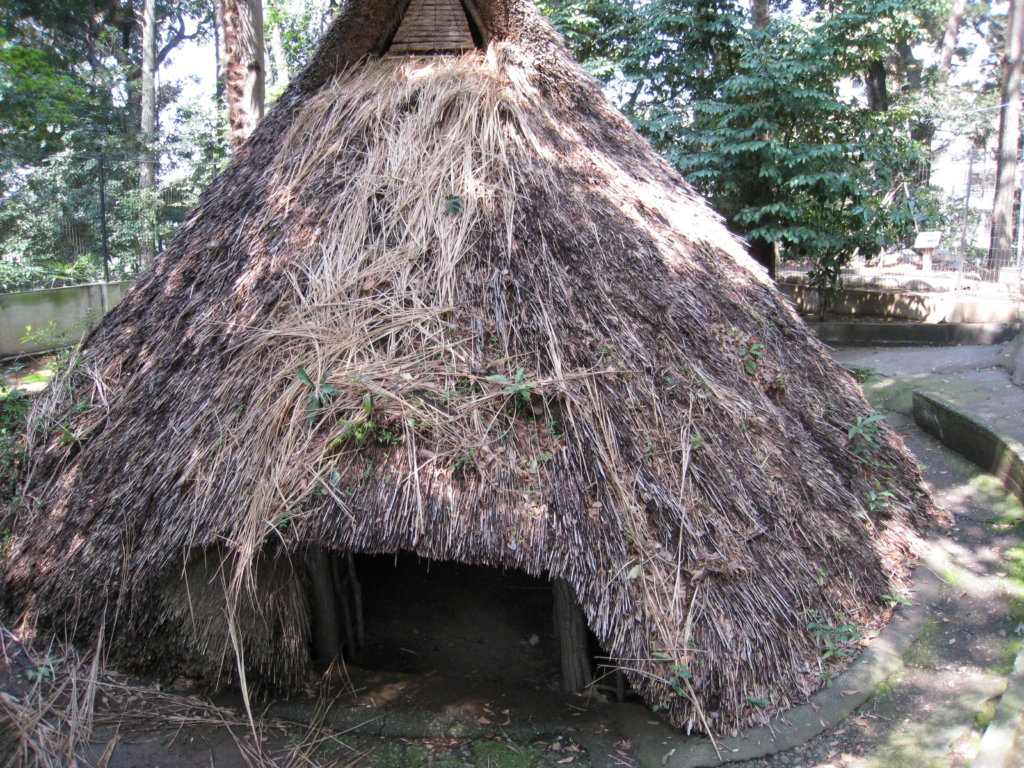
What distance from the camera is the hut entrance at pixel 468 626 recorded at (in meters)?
4.18

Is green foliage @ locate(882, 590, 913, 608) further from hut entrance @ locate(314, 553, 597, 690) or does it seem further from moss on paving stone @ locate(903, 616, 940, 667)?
hut entrance @ locate(314, 553, 597, 690)

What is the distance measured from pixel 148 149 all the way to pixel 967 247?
1636cm

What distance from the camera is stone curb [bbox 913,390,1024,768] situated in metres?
3.15

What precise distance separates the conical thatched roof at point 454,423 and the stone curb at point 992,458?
0.80m

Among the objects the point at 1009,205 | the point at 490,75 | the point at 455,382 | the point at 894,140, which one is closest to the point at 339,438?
the point at 455,382

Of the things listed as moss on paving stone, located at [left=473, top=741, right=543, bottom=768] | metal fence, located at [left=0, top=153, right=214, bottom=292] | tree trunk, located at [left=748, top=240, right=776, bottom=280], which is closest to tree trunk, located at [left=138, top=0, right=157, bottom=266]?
metal fence, located at [left=0, top=153, right=214, bottom=292]

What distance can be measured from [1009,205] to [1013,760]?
1472 cm

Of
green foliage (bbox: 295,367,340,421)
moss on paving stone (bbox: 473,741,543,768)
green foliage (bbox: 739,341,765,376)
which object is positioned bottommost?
moss on paving stone (bbox: 473,741,543,768)

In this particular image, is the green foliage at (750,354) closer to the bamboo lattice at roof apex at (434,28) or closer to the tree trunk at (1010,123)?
the bamboo lattice at roof apex at (434,28)

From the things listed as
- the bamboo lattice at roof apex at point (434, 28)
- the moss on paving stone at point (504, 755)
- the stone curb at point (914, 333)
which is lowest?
the moss on paving stone at point (504, 755)

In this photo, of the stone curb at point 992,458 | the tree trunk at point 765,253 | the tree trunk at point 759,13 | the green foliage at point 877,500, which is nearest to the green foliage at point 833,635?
the stone curb at point 992,458

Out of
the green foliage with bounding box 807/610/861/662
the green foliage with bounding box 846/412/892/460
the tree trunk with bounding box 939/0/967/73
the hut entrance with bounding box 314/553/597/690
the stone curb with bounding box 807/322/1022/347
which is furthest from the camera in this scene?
the tree trunk with bounding box 939/0/967/73

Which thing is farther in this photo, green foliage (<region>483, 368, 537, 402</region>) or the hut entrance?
the hut entrance

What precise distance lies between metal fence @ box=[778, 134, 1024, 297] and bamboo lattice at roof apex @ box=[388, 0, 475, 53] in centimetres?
894
